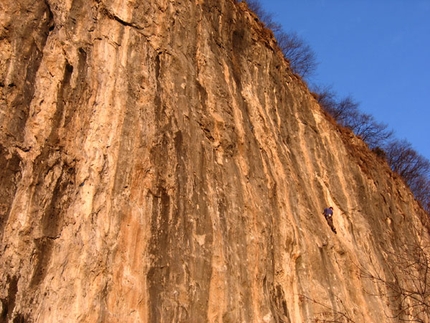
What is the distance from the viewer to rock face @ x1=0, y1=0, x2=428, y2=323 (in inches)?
Result: 257

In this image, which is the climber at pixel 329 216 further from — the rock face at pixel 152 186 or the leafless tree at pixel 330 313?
the leafless tree at pixel 330 313

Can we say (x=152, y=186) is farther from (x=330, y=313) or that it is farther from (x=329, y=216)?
(x=329, y=216)

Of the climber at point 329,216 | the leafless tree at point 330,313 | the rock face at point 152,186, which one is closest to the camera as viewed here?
the rock face at point 152,186

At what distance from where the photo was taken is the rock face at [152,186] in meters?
6.53

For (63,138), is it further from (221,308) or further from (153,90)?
(221,308)

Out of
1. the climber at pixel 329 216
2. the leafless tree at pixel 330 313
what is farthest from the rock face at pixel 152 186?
the climber at pixel 329 216

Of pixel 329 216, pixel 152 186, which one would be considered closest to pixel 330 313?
pixel 329 216

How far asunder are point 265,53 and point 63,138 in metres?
7.76

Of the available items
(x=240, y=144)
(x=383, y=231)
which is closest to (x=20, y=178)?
(x=240, y=144)

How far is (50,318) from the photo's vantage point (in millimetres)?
5949

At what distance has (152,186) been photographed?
764 cm

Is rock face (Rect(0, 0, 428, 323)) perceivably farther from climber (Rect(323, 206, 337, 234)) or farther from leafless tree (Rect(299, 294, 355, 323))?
climber (Rect(323, 206, 337, 234))

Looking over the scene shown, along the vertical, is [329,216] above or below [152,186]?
above

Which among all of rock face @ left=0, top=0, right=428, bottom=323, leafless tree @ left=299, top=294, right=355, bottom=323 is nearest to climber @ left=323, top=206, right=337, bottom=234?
rock face @ left=0, top=0, right=428, bottom=323
